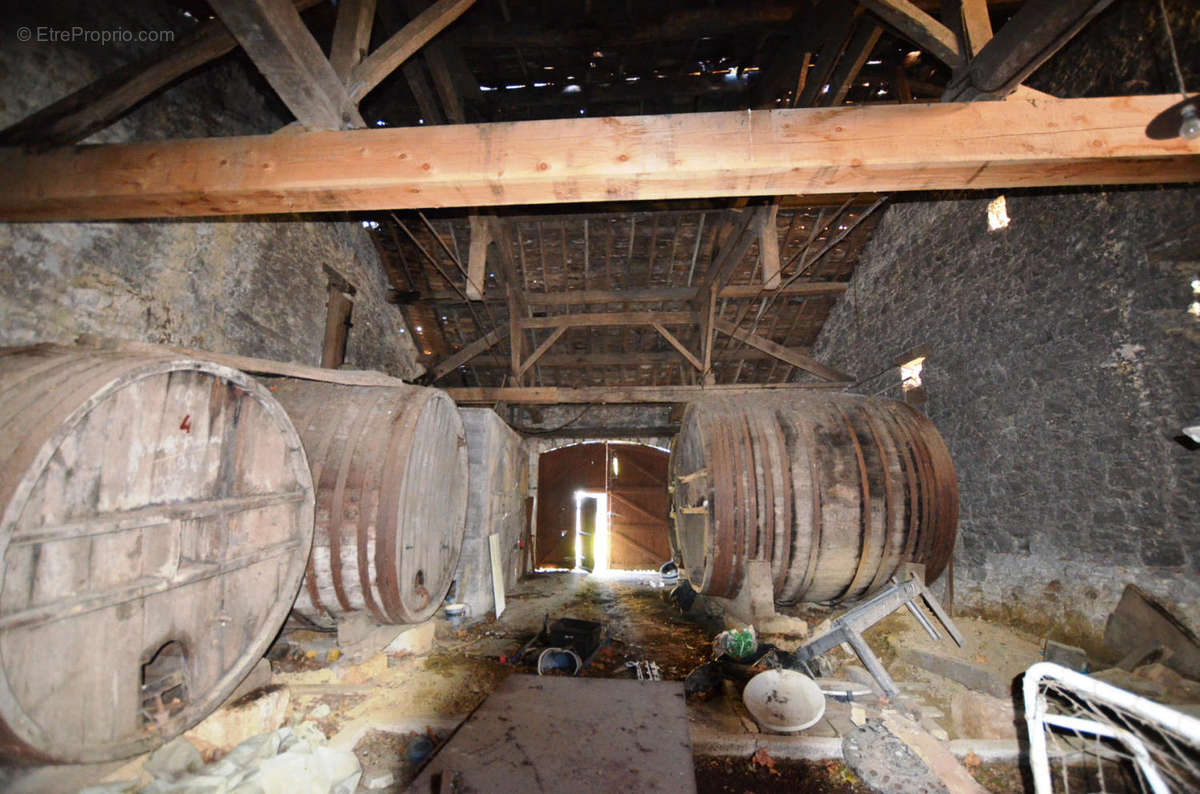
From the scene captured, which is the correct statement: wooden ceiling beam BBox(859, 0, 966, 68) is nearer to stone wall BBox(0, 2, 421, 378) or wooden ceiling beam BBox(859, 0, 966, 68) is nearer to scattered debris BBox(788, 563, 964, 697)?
scattered debris BBox(788, 563, 964, 697)

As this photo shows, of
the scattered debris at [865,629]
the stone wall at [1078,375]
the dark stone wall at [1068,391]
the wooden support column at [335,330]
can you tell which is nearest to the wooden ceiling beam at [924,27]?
the stone wall at [1078,375]

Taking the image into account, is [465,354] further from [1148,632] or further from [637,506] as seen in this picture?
[1148,632]

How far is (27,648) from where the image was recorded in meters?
1.74

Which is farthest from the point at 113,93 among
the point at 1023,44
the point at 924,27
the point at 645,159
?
the point at 1023,44

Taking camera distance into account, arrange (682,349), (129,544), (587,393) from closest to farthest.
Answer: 1. (129,544)
2. (587,393)
3. (682,349)

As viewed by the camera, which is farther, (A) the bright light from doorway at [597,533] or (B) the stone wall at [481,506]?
(A) the bright light from doorway at [597,533]

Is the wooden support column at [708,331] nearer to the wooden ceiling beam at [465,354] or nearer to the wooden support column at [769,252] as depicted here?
the wooden support column at [769,252]

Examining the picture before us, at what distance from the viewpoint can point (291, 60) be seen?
2.61 meters

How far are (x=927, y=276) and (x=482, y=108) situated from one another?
6.30m

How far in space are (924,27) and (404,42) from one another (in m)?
3.18

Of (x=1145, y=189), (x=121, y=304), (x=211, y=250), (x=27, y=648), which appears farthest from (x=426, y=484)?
(x=1145, y=189)

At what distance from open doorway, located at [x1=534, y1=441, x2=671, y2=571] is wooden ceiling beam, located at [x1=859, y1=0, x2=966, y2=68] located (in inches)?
411

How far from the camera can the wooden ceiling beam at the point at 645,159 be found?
8.80ft

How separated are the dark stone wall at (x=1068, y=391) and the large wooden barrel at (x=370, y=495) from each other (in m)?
5.71
